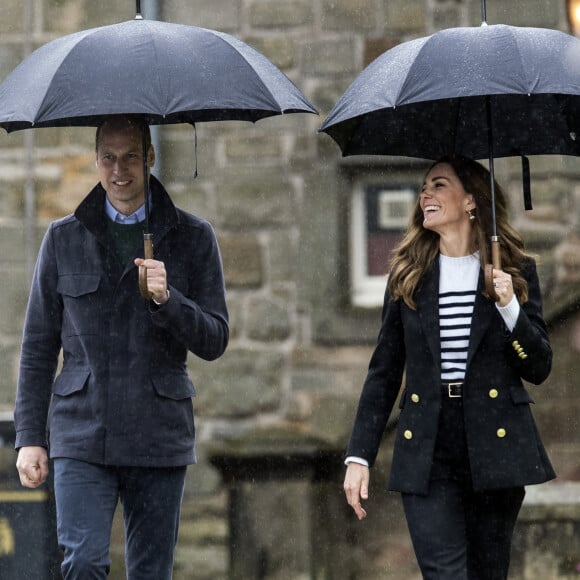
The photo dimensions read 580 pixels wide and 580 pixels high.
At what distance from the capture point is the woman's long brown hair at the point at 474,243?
5.56 m

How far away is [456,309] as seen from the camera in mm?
5520

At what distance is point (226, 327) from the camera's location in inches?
226

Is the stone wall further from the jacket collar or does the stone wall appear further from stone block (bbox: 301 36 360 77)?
the jacket collar

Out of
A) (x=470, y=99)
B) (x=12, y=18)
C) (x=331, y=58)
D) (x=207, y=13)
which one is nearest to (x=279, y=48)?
(x=331, y=58)

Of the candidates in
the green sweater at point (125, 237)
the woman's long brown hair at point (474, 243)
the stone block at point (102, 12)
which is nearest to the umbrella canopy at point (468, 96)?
the woman's long brown hair at point (474, 243)

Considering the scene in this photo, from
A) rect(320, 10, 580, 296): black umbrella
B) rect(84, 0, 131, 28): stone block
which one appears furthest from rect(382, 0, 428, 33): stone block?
rect(320, 10, 580, 296): black umbrella

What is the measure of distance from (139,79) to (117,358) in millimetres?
945

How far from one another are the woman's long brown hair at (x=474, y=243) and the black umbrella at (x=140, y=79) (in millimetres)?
579

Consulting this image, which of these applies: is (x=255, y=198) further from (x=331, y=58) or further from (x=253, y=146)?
(x=331, y=58)

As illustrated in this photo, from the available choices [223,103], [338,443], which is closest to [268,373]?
[338,443]

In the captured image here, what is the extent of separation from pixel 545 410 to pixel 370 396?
132 inches

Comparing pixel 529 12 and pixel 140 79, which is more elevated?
pixel 529 12

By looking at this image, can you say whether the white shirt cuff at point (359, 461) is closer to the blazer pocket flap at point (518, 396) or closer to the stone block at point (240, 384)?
the blazer pocket flap at point (518, 396)

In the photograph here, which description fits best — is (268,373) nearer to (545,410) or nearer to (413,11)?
(545,410)
